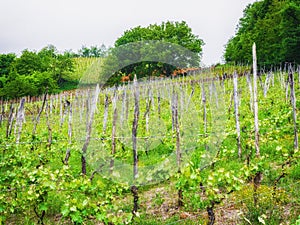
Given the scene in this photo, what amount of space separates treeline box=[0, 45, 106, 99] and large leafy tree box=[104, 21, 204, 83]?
22.6ft

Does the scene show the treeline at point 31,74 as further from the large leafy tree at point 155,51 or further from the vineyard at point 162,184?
the vineyard at point 162,184

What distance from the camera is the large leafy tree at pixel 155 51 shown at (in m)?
10.6

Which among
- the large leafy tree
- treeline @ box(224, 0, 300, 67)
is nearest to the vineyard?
the large leafy tree

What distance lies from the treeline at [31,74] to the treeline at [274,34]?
14796 mm

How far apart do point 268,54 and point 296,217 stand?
2608 centimetres

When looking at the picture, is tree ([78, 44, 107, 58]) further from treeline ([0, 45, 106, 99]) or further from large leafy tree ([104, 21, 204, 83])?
large leafy tree ([104, 21, 204, 83])

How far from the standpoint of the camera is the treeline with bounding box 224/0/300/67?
23750 millimetres

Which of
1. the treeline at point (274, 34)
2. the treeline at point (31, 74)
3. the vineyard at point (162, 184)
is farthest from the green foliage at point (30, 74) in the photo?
the vineyard at point (162, 184)

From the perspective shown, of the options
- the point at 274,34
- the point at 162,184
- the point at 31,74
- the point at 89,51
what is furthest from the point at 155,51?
the point at 89,51

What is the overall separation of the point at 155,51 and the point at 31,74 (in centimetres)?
4172

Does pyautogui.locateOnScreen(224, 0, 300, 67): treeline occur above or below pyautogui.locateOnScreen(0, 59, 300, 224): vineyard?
above

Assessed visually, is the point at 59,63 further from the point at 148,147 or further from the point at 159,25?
the point at 148,147

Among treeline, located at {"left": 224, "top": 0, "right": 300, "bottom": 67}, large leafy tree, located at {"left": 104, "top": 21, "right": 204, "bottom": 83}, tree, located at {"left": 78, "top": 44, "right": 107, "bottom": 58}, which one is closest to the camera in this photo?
large leafy tree, located at {"left": 104, "top": 21, "right": 204, "bottom": 83}

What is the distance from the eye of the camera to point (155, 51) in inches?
449
